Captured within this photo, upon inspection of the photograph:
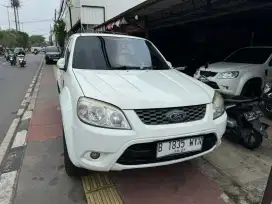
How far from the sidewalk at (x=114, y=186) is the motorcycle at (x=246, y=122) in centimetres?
102

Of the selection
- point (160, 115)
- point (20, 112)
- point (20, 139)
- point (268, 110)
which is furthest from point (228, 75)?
point (20, 112)

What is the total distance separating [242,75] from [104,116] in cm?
496

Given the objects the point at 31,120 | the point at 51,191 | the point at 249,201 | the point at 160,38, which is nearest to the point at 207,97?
the point at 249,201

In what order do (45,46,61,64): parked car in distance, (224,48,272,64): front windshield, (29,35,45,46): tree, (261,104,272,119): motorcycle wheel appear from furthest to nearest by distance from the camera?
(29,35,45,46): tree → (45,46,61,64): parked car in distance → (224,48,272,64): front windshield → (261,104,272,119): motorcycle wheel

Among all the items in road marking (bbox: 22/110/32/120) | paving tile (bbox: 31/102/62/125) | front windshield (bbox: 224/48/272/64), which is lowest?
road marking (bbox: 22/110/32/120)

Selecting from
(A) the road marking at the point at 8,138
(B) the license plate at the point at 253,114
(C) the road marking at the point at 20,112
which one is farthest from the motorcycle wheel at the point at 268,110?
(C) the road marking at the point at 20,112

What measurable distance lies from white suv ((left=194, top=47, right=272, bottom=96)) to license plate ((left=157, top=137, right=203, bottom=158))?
13.1ft

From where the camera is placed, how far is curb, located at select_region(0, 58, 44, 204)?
9.75 feet

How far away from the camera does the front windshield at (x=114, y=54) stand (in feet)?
11.8

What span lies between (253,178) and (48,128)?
364 cm

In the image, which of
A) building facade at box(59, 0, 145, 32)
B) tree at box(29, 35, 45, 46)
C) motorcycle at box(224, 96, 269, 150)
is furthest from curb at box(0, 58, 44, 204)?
tree at box(29, 35, 45, 46)

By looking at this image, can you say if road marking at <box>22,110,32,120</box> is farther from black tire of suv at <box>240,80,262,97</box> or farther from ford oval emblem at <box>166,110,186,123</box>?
black tire of suv at <box>240,80,262,97</box>

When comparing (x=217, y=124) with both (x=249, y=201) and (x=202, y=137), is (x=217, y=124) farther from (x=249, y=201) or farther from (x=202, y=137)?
(x=249, y=201)

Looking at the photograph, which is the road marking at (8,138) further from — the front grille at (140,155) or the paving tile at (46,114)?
the front grille at (140,155)
